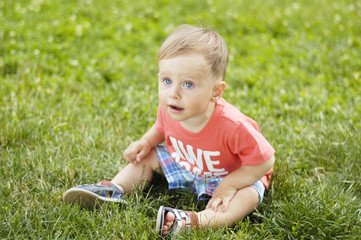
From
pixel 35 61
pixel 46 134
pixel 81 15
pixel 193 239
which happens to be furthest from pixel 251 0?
pixel 193 239

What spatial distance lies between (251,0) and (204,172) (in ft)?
15.9

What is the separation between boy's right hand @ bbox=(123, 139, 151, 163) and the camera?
2.83 meters

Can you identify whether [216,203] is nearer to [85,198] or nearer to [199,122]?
[199,122]

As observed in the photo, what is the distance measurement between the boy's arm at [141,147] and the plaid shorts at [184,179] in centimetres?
8

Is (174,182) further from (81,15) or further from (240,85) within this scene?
(81,15)

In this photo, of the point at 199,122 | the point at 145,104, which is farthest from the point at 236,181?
the point at 145,104

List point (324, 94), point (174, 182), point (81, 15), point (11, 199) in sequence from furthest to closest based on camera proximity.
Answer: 1. point (81, 15)
2. point (324, 94)
3. point (174, 182)
4. point (11, 199)

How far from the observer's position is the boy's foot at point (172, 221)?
2.34 m

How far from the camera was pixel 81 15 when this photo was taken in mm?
5891

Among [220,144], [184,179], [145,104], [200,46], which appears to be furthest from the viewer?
[145,104]

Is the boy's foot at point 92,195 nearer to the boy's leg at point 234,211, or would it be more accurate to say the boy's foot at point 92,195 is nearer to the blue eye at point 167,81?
the boy's leg at point 234,211

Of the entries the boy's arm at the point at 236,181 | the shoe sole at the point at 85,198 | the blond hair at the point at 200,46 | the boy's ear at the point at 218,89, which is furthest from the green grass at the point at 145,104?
the boy's ear at the point at 218,89

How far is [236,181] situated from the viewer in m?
2.50

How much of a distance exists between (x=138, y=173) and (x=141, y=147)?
0.55 ft
